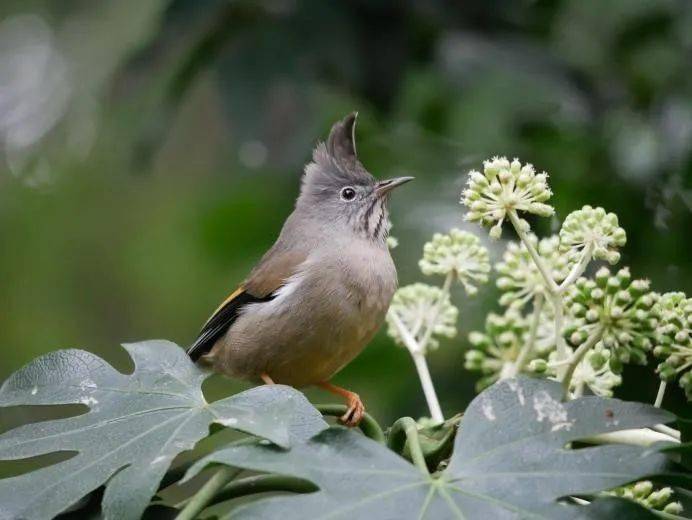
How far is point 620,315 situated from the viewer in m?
2.10

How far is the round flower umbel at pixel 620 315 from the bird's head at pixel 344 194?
85.7 inches

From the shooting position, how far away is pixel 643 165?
4254mm

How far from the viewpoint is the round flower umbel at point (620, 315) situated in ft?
6.89

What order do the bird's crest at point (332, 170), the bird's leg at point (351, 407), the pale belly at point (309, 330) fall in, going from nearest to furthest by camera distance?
the bird's leg at point (351, 407), the pale belly at point (309, 330), the bird's crest at point (332, 170)

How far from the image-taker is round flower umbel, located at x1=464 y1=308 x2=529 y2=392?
2.79 m

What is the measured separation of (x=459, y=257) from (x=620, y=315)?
2.56 feet

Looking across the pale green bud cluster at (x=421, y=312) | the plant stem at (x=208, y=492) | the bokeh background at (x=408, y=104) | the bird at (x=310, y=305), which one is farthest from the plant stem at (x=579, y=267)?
the bird at (x=310, y=305)

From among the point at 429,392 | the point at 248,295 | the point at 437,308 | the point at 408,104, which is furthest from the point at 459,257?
the point at 408,104

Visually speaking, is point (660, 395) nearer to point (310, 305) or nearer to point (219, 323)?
point (310, 305)

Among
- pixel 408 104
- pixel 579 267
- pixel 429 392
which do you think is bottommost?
pixel 429 392

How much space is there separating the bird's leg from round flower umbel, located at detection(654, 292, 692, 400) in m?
0.63

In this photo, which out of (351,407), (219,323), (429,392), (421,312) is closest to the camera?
(351,407)

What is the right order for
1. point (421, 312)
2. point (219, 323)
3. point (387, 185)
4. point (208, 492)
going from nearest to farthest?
1. point (208, 492)
2. point (421, 312)
3. point (219, 323)
4. point (387, 185)

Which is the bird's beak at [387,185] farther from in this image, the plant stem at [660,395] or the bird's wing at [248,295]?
the plant stem at [660,395]
